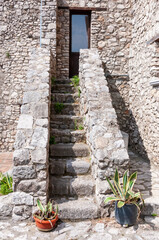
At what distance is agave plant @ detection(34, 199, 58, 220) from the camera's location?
293cm

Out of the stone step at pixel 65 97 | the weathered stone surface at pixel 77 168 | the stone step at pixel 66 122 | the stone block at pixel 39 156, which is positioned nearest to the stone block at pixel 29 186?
the stone block at pixel 39 156

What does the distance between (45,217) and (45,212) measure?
0.25ft

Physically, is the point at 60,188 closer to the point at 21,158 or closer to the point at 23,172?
the point at 23,172

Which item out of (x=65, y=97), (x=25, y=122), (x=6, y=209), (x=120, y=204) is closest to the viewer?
(x=120, y=204)

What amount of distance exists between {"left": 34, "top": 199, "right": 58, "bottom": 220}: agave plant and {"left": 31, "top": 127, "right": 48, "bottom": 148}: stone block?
801 mm

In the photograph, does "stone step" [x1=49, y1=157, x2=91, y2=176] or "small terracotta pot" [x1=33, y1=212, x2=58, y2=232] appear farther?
"stone step" [x1=49, y1=157, x2=91, y2=176]

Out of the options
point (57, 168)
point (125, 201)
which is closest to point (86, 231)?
point (125, 201)

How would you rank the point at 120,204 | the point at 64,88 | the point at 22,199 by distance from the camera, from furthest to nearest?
the point at 64,88, the point at 22,199, the point at 120,204

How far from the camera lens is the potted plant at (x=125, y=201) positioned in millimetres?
2929

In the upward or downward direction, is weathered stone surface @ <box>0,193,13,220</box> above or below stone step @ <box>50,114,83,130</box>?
below

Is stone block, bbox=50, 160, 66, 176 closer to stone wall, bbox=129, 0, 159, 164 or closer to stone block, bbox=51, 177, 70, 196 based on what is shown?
stone block, bbox=51, 177, 70, 196

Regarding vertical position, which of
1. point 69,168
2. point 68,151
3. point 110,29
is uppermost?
point 110,29

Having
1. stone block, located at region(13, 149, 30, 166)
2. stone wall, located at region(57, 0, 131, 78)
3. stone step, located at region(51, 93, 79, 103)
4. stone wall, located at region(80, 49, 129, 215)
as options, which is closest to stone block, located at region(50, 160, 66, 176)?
stone wall, located at region(80, 49, 129, 215)

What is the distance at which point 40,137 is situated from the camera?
11.3ft
